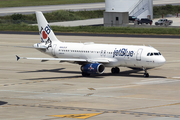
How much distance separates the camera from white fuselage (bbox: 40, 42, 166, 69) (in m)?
48.4

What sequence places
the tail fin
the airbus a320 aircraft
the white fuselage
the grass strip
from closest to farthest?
the white fuselage → the airbus a320 aircraft → the tail fin → the grass strip

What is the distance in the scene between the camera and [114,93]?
39.5 meters

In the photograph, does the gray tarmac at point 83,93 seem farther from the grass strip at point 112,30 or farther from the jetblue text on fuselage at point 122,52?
the grass strip at point 112,30

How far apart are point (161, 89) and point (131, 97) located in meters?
5.64

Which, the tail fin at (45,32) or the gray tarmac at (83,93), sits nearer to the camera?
the gray tarmac at (83,93)

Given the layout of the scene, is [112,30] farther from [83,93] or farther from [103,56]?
[83,93]

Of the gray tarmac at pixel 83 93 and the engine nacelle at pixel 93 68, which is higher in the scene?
the engine nacelle at pixel 93 68

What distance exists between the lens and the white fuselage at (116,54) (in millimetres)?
48438

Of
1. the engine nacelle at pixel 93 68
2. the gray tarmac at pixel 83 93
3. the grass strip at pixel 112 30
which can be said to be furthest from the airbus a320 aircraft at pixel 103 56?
the grass strip at pixel 112 30

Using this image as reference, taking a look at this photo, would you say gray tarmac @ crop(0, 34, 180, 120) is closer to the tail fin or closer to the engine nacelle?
the engine nacelle

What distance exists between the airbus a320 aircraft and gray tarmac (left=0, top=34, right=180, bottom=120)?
5.19ft

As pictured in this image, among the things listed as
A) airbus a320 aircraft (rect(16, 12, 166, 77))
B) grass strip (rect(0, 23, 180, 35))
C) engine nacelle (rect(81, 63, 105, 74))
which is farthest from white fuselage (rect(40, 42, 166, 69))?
grass strip (rect(0, 23, 180, 35))

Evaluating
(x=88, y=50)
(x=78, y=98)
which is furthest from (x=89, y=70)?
(x=78, y=98)

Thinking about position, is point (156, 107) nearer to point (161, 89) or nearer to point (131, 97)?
point (131, 97)
